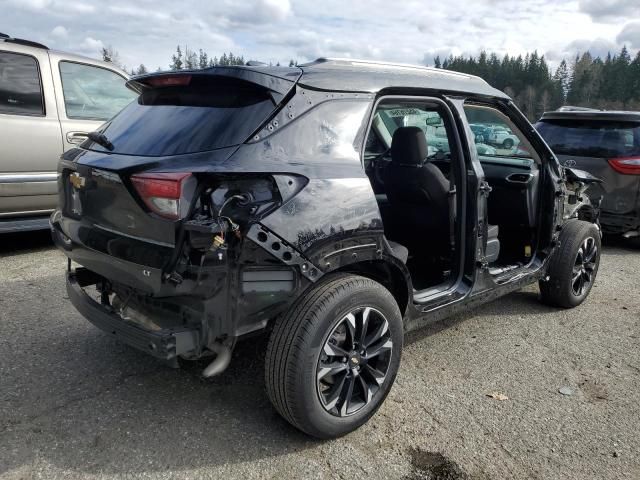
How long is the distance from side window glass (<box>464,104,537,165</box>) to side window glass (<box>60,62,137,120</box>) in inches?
148

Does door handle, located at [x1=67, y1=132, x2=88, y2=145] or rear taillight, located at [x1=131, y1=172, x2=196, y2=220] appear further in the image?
door handle, located at [x1=67, y1=132, x2=88, y2=145]

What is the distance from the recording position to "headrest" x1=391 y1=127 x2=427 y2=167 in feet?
11.7

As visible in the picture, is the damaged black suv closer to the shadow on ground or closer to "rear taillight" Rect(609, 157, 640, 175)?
the shadow on ground

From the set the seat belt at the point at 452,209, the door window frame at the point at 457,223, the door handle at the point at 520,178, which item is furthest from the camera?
the door handle at the point at 520,178

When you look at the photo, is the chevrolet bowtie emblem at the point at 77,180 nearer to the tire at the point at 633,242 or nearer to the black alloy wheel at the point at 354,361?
the black alloy wheel at the point at 354,361

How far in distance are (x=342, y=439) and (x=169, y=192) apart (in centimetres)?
150

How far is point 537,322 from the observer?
4.31m

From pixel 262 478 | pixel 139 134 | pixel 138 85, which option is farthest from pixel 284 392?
pixel 138 85

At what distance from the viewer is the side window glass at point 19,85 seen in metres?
5.21

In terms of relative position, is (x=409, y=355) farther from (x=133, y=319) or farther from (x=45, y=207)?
(x=45, y=207)

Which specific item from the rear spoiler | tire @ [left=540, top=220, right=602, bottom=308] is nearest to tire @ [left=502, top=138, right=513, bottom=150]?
tire @ [left=540, top=220, right=602, bottom=308]

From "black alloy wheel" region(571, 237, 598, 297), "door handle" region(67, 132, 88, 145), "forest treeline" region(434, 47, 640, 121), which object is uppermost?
"forest treeline" region(434, 47, 640, 121)

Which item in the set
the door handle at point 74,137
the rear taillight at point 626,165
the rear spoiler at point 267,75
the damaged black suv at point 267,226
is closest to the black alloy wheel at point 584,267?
the damaged black suv at point 267,226

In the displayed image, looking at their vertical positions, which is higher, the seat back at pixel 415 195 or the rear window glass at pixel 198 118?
the rear window glass at pixel 198 118
